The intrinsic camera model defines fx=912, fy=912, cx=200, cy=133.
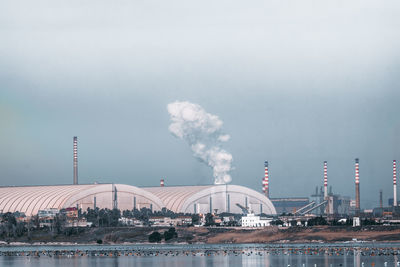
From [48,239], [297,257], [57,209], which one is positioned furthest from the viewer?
[57,209]

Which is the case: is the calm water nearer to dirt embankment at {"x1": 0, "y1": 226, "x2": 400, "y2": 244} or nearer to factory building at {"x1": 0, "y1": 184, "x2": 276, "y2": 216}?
dirt embankment at {"x1": 0, "y1": 226, "x2": 400, "y2": 244}

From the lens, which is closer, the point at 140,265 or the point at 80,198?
the point at 140,265

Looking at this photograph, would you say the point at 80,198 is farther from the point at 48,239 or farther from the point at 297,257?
the point at 297,257

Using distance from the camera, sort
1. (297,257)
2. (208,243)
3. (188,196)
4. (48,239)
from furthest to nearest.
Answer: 1. (188,196)
2. (48,239)
3. (208,243)
4. (297,257)

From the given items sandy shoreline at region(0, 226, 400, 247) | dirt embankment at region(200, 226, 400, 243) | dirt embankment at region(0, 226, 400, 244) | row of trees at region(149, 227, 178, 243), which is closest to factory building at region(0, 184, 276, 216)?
dirt embankment at region(0, 226, 400, 244)

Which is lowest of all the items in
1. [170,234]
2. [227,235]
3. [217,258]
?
[217,258]

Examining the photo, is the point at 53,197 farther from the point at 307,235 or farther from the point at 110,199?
the point at 307,235

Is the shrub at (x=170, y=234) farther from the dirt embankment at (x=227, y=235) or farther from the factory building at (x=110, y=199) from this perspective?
the factory building at (x=110, y=199)

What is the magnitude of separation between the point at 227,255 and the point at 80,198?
267 ft

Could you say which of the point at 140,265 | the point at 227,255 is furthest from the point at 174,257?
the point at 140,265

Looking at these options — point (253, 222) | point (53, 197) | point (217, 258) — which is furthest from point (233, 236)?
point (53, 197)

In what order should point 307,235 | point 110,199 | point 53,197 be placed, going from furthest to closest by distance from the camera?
point 110,199, point 53,197, point 307,235

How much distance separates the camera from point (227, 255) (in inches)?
4333

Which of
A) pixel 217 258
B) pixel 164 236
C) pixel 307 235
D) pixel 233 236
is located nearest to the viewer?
pixel 217 258
